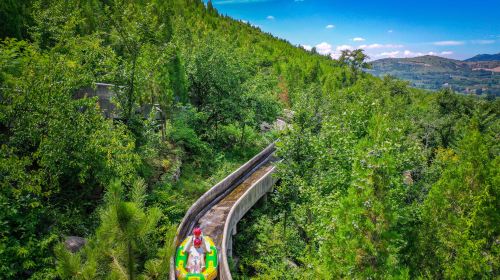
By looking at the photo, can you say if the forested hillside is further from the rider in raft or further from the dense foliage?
the rider in raft

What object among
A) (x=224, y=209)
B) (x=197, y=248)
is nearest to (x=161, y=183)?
(x=224, y=209)

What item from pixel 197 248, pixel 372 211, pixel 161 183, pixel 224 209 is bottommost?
pixel 224 209

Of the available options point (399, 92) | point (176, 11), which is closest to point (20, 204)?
point (399, 92)

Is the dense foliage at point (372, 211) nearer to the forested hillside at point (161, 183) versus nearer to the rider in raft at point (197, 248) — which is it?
the forested hillside at point (161, 183)

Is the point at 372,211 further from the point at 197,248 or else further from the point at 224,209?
the point at 224,209

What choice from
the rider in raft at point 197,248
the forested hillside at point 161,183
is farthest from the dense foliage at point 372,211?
the rider in raft at point 197,248
